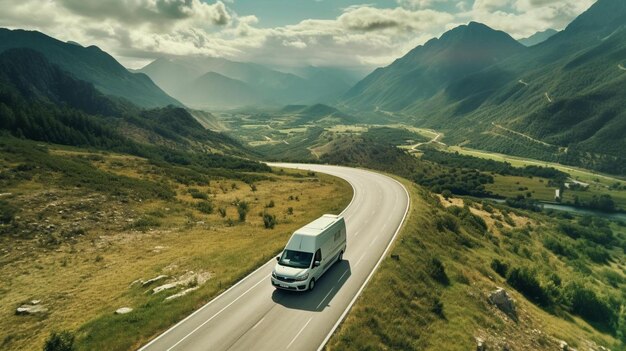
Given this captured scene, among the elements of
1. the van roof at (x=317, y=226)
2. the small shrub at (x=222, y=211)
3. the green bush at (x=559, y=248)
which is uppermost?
the van roof at (x=317, y=226)

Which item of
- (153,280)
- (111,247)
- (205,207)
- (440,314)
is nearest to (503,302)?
(440,314)

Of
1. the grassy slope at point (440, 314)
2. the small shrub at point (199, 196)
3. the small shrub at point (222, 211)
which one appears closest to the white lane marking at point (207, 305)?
the grassy slope at point (440, 314)

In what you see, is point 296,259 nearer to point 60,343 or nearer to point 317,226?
point 317,226

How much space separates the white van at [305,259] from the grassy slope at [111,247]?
487 cm

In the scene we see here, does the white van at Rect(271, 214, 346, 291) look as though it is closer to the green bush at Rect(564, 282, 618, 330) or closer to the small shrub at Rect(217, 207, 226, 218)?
the small shrub at Rect(217, 207, 226, 218)

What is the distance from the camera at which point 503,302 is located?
30766mm

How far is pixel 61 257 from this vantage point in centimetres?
3031

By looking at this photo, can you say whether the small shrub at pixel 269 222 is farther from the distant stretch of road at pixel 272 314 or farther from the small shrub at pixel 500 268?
the small shrub at pixel 500 268

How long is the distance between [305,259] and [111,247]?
66.0 feet

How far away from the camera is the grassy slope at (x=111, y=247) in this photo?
71.5 feet

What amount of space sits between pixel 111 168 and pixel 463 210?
6376 centimetres

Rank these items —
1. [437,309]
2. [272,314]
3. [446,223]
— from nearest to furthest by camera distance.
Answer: [272,314] → [437,309] → [446,223]

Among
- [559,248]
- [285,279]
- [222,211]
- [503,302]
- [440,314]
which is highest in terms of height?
[285,279]

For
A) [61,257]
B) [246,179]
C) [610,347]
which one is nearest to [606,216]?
[610,347]
